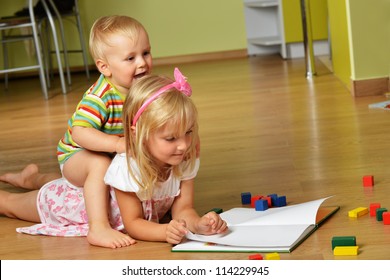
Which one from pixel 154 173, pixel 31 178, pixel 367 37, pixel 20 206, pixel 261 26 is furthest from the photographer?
pixel 261 26

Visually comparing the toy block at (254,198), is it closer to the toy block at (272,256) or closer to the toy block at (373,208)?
the toy block at (373,208)

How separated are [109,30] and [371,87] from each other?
6.38ft

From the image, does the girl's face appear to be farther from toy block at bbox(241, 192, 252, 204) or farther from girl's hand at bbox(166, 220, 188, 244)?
toy block at bbox(241, 192, 252, 204)

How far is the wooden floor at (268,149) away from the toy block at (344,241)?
0.02m

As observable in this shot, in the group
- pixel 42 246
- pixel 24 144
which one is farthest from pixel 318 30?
pixel 42 246

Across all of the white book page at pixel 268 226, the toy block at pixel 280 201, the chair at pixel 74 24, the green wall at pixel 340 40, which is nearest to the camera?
the white book page at pixel 268 226

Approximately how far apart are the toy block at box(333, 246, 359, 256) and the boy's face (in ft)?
2.20

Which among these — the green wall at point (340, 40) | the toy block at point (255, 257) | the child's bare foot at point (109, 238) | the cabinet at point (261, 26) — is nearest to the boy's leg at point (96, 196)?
the child's bare foot at point (109, 238)

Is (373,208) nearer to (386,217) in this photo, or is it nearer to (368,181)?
(386,217)

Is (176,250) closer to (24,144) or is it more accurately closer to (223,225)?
(223,225)

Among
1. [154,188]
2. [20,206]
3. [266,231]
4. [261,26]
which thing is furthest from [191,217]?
[261,26]

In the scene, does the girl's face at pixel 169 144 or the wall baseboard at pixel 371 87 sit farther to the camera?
the wall baseboard at pixel 371 87

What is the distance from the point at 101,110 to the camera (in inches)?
78.7

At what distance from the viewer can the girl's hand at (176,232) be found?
69.2 inches
